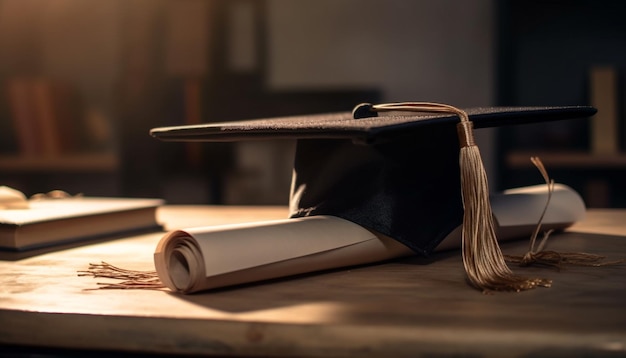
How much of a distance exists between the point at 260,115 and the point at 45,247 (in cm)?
216

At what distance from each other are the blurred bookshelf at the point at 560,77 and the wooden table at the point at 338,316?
1998mm

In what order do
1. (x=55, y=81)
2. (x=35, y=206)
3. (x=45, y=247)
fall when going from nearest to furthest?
1. (x=45, y=247)
2. (x=35, y=206)
3. (x=55, y=81)

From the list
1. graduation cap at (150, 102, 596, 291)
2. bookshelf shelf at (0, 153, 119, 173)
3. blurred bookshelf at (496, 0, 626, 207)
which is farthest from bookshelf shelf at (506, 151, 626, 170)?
graduation cap at (150, 102, 596, 291)

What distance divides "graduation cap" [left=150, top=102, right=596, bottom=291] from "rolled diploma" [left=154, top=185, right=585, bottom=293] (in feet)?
0.07

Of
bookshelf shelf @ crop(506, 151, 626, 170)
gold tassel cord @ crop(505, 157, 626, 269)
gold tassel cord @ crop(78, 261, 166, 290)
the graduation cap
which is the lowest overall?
bookshelf shelf @ crop(506, 151, 626, 170)

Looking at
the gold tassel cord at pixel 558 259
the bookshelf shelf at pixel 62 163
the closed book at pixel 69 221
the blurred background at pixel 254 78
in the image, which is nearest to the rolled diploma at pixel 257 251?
the gold tassel cord at pixel 558 259

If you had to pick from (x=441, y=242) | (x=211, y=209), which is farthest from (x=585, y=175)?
Result: (x=441, y=242)

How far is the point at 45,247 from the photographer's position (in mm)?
965

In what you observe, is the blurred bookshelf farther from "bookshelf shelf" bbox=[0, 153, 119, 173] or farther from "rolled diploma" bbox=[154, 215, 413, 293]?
"rolled diploma" bbox=[154, 215, 413, 293]

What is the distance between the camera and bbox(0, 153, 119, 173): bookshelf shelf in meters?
3.08

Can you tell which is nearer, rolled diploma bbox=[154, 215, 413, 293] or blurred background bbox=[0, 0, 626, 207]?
rolled diploma bbox=[154, 215, 413, 293]

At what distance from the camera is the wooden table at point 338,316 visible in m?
0.55

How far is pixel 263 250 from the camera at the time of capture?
708 millimetres

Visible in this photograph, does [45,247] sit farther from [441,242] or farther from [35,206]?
[441,242]
